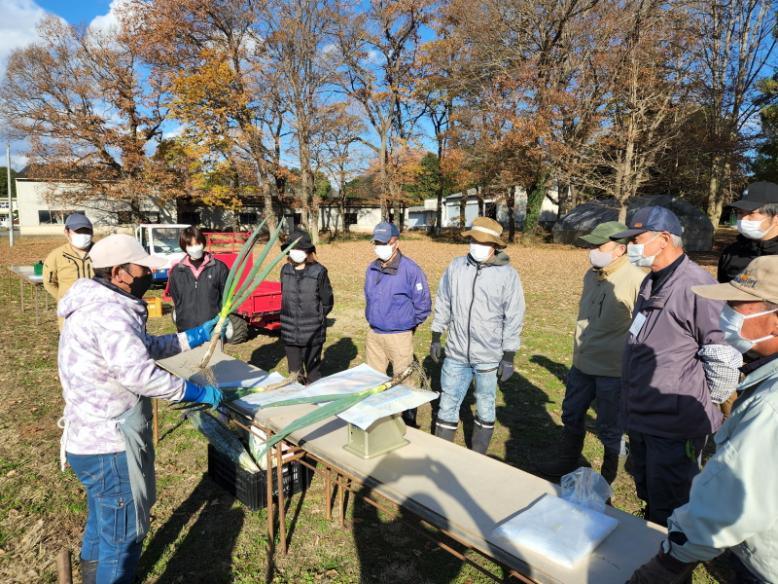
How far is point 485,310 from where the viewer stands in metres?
3.69

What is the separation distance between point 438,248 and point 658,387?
22.9m

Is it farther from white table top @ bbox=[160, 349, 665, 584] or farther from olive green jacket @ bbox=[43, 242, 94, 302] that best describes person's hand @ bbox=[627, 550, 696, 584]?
olive green jacket @ bbox=[43, 242, 94, 302]

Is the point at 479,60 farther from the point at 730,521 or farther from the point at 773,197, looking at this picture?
the point at 730,521

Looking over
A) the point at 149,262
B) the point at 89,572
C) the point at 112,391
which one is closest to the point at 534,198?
the point at 149,262

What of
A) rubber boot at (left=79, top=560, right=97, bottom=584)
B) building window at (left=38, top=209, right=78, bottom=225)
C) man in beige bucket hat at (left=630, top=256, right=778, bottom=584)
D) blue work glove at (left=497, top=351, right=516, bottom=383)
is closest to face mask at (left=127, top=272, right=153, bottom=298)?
rubber boot at (left=79, top=560, right=97, bottom=584)

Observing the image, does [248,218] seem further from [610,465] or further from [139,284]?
[139,284]

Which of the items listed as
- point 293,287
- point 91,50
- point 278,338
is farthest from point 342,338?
point 91,50

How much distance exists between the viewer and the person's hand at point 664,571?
145 centimetres

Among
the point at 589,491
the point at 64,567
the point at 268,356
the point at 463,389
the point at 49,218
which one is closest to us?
the point at 64,567

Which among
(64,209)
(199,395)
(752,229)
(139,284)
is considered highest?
(64,209)

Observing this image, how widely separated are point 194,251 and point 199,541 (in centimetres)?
263

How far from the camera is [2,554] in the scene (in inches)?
121

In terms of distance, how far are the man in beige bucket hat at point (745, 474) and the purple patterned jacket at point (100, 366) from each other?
2.13m

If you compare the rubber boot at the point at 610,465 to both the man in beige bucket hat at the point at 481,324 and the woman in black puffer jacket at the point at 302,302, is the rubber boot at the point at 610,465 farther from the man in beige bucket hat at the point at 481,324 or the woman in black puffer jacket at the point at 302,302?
the woman in black puffer jacket at the point at 302,302
